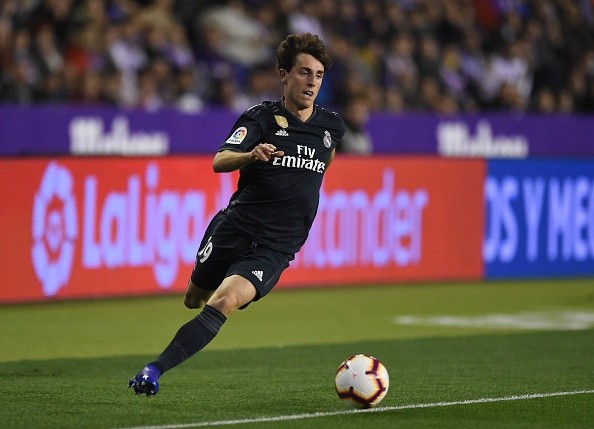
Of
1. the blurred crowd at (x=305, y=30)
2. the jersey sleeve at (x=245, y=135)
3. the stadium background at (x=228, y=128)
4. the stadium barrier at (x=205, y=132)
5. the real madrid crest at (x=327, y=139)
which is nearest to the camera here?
the jersey sleeve at (x=245, y=135)

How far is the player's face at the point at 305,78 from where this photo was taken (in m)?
8.38

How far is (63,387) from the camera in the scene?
8.90 m

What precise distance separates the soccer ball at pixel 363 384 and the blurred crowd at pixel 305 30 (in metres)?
10.1

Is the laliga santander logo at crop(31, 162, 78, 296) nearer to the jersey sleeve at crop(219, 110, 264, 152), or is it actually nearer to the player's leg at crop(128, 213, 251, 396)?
the player's leg at crop(128, 213, 251, 396)

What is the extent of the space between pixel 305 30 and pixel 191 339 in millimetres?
13782

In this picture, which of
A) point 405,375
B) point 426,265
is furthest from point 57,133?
point 405,375

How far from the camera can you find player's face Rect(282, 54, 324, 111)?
8.38 m

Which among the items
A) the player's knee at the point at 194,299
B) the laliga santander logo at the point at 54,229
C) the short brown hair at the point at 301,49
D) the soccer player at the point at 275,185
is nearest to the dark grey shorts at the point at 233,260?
the soccer player at the point at 275,185

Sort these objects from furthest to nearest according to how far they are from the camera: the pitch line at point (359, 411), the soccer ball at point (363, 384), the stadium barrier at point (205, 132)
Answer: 1. the stadium barrier at point (205, 132)
2. the soccer ball at point (363, 384)
3. the pitch line at point (359, 411)

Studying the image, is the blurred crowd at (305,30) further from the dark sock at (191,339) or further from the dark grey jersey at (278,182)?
the dark sock at (191,339)

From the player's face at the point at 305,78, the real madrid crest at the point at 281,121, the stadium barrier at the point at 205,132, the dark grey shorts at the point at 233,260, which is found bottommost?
the dark grey shorts at the point at 233,260

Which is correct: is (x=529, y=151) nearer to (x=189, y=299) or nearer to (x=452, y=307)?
(x=452, y=307)

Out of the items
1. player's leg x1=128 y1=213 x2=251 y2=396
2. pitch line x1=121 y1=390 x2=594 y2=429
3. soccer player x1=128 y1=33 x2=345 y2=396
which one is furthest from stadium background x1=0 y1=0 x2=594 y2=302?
pitch line x1=121 y1=390 x2=594 y2=429

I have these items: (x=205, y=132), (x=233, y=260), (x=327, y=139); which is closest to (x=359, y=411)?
(x=233, y=260)
